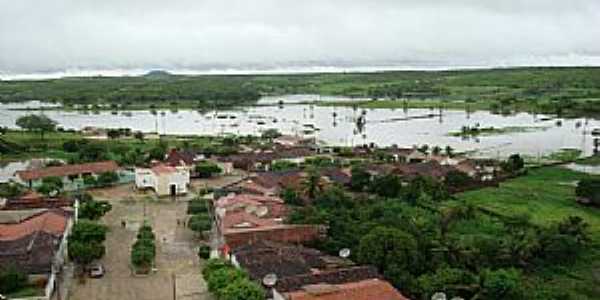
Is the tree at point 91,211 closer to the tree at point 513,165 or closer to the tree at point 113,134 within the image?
the tree at point 513,165

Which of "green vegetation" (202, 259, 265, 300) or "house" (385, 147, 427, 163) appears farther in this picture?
"house" (385, 147, 427, 163)

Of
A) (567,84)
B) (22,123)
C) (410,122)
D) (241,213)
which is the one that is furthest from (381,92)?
(241,213)

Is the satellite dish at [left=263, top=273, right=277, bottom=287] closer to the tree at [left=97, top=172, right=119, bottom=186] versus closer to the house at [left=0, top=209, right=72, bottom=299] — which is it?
the house at [left=0, top=209, right=72, bottom=299]

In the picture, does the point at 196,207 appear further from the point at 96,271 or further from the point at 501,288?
the point at 501,288

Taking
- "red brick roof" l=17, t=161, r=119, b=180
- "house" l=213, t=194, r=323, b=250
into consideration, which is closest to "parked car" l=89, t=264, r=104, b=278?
"house" l=213, t=194, r=323, b=250

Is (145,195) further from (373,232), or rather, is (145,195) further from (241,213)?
(373,232)

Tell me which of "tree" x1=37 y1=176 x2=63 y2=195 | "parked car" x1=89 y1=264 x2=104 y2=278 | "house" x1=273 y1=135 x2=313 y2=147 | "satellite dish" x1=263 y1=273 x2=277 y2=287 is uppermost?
"house" x1=273 y1=135 x2=313 y2=147
